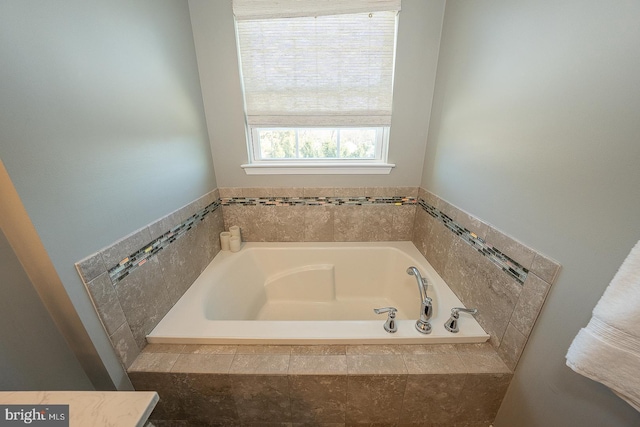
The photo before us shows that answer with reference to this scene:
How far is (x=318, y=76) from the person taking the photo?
4.52 ft

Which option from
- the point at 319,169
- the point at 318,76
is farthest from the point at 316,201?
the point at 318,76

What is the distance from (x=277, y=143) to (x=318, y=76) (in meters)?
0.53

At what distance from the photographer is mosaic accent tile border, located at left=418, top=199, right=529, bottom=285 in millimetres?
822

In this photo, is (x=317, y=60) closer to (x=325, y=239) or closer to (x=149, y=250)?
(x=325, y=239)

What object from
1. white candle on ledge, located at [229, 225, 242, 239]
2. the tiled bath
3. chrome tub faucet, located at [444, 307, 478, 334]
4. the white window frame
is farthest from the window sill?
chrome tub faucet, located at [444, 307, 478, 334]

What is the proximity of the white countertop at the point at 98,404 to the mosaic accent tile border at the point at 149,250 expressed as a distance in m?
0.41

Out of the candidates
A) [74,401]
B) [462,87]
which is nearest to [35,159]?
[74,401]

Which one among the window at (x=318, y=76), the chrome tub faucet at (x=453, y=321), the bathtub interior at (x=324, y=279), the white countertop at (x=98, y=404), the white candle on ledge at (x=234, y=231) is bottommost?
the bathtub interior at (x=324, y=279)

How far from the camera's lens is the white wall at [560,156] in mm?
534

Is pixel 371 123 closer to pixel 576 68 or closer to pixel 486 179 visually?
pixel 486 179

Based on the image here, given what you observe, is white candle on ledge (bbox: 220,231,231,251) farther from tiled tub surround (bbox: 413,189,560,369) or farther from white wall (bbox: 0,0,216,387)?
tiled tub surround (bbox: 413,189,560,369)

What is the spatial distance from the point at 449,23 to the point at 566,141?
1.06 meters

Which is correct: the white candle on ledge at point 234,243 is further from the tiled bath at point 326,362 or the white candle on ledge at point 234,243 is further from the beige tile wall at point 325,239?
the tiled bath at point 326,362

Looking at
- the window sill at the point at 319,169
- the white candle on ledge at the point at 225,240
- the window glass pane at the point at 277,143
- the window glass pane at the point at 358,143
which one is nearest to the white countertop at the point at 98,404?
the white candle on ledge at the point at 225,240
